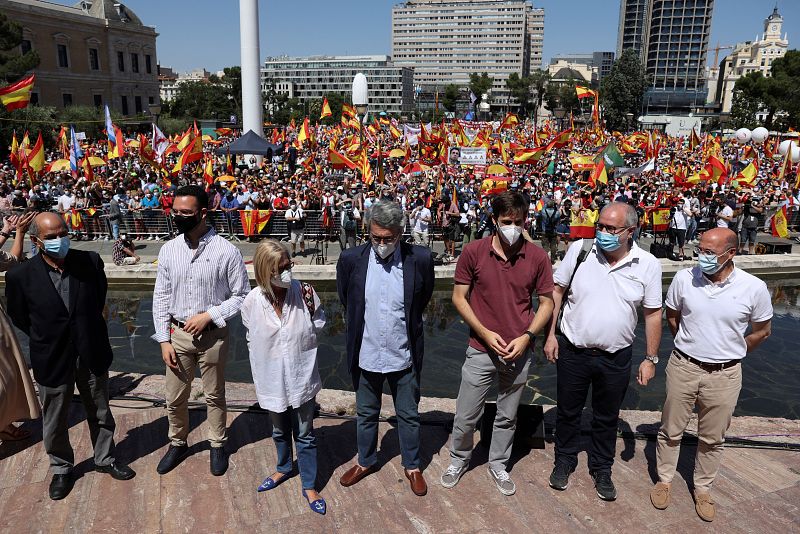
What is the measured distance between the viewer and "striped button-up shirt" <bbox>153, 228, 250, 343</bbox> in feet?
10.8

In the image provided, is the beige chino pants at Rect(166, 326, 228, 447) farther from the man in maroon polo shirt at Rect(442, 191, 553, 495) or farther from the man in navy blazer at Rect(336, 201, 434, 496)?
the man in maroon polo shirt at Rect(442, 191, 553, 495)

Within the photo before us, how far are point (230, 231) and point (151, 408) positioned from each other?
32.5ft

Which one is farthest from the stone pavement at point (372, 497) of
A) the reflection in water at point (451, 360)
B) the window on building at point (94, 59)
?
the window on building at point (94, 59)

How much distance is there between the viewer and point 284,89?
157375 millimetres

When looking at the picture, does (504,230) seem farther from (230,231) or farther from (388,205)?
(230,231)

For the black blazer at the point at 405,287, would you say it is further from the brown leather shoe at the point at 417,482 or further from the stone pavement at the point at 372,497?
the stone pavement at the point at 372,497

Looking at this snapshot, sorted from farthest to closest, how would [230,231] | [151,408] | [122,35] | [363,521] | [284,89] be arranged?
[284,89]
[122,35]
[230,231]
[151,408]
[363,521]

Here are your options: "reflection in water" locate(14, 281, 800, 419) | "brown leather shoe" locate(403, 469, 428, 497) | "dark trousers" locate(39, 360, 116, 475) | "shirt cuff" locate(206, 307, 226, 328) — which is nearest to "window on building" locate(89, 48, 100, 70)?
"reflection in water" locate(14, 281, 800, 419)

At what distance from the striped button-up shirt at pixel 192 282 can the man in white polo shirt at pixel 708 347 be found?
259 cm

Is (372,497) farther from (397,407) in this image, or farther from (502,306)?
(502,306)

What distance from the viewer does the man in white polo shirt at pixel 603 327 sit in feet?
10.2

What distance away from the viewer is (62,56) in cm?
5769

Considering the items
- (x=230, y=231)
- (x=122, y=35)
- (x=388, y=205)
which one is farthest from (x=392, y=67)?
(x=388, y=205)

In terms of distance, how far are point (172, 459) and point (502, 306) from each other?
227cm
